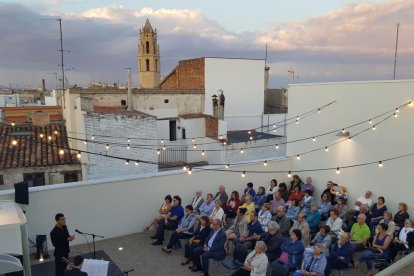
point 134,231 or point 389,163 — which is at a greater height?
point 389,163

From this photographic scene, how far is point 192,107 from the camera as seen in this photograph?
837 inches

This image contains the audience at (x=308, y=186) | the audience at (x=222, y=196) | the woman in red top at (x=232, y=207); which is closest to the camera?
the woman in red top at (x=232, y=207)

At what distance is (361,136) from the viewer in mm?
9219

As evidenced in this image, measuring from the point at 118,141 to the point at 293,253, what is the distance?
28.7 feet

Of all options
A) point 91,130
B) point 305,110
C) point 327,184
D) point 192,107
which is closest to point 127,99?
point 192,107

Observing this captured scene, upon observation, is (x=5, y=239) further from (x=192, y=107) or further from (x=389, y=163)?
(x=192, y=107)

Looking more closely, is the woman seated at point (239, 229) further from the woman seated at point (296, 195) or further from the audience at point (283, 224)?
the woman seated at point (296, 195)

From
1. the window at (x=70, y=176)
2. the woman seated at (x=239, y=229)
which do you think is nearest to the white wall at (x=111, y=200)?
the woman seated at (x=239, y=229)

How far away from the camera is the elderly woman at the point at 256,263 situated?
5.66m

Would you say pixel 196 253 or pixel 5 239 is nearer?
pixel 5 239

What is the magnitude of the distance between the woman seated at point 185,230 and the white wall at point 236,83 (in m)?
14.3

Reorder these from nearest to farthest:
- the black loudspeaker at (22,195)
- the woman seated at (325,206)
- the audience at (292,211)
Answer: the black loudspeaker at (22,195) < the audience at (292,211) < the woman seated at (325,206)

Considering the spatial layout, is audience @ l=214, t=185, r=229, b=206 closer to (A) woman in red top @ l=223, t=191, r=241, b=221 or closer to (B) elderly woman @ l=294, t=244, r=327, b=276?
Answer: (A) woman in red top @ l=223, t=191, r=241, b=221

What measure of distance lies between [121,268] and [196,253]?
1519 millimetres
